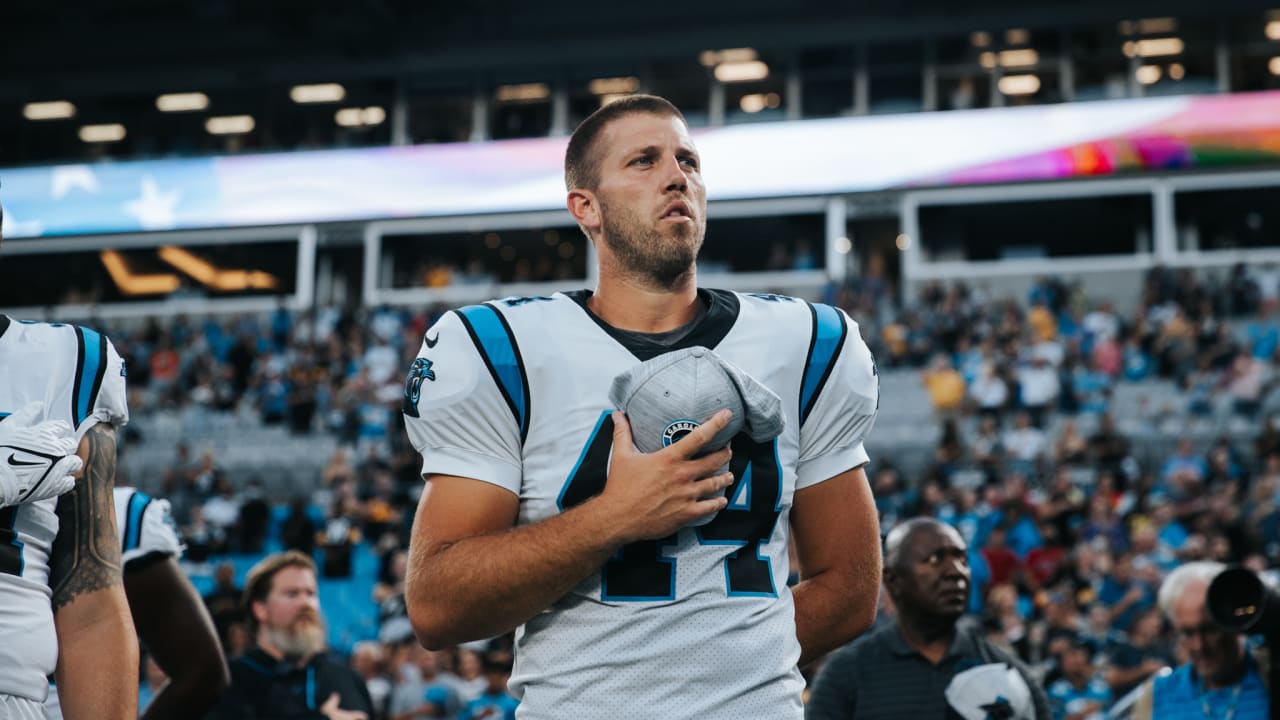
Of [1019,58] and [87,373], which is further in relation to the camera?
[1019,58]

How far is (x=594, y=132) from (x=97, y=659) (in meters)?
1.28

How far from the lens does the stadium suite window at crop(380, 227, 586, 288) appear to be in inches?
985

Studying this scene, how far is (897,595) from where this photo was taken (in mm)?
4469

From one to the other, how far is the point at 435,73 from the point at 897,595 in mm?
23439

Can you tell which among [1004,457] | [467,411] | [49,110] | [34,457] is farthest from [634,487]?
[49,110]

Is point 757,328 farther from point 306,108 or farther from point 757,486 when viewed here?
point 306,108

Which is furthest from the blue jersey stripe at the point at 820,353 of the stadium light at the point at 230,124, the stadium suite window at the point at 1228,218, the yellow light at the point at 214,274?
the stadium light at the point at 230,124

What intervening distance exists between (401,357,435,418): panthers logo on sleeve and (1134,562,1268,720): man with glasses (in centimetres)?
327

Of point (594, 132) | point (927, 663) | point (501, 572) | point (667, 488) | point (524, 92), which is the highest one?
point (524, 92)

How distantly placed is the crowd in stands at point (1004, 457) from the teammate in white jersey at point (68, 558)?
6.03 meters

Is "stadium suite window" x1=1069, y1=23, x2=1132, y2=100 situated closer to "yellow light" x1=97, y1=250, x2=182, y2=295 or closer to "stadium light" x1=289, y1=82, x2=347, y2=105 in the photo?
"stadium light" x1=289, y1=82, x2=347, y2=105

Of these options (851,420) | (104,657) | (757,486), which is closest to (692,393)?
(757,486)

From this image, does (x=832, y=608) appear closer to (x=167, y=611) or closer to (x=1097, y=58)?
(x=167, y=611)

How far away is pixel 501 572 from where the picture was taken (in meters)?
2.07
